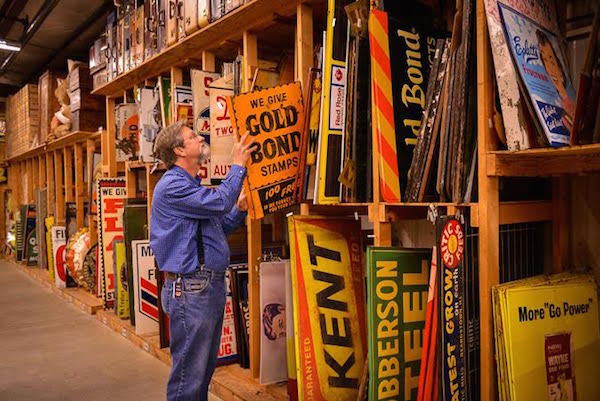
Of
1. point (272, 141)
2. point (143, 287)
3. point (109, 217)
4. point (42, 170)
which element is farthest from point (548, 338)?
point (42, 170)

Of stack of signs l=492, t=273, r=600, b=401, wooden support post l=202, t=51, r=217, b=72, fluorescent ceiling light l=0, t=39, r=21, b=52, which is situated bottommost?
stack of signs l=492, t=273, r=600, b=401

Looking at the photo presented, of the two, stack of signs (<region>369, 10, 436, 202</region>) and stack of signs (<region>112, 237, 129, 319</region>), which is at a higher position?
stack of signs (<region>369, 10, 436, 202</region>)

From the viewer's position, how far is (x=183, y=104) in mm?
3490

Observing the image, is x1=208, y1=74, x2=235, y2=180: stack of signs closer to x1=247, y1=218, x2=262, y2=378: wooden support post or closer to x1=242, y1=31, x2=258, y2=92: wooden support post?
x1=242, y1=31, x2=258, y2=92: wooden support post

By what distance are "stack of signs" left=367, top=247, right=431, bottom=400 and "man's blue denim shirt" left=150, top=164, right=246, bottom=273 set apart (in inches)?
30.9

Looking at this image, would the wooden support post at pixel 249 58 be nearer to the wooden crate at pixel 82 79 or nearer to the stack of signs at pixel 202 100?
the stack of signs at pixel 202 100

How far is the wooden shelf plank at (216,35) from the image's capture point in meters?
2.60

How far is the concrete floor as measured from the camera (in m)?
3.18

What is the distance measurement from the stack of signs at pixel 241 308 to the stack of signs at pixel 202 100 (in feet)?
2.43

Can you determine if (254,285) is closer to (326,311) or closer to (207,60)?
(326,311)

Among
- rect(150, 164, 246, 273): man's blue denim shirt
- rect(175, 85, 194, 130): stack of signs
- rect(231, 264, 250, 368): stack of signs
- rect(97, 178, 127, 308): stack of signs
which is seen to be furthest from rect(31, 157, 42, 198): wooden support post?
rect(150, 164, 246, 273): man's blue denim shirt

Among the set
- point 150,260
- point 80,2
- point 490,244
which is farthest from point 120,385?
point 80,2

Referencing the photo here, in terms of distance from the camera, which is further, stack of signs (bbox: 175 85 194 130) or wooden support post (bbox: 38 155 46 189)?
wooden support post (bbox: 38 155 46 189)

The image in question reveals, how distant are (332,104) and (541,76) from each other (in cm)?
83
